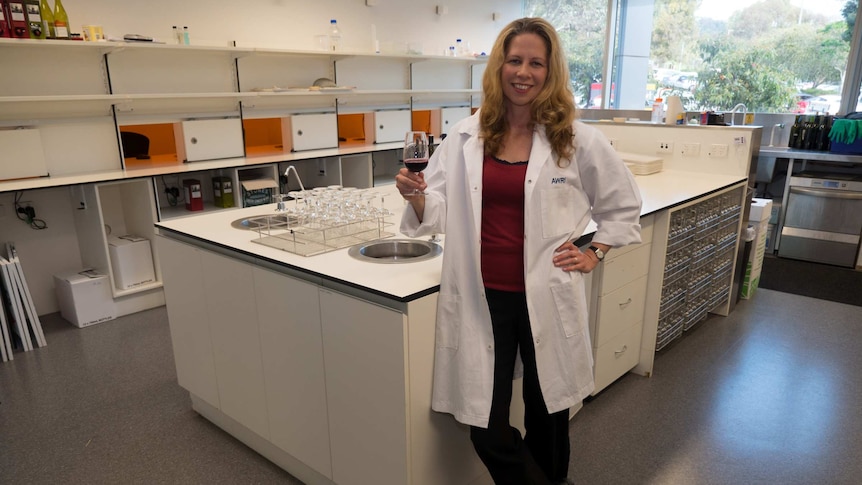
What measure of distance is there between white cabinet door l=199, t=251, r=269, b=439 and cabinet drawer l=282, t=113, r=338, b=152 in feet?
8.95

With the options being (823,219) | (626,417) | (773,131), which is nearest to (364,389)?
(626,417)

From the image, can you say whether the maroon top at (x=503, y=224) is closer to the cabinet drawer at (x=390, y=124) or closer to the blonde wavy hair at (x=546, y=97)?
the blonde wavy hair at (x=546, y=97)

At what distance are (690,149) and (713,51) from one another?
9.52 feet

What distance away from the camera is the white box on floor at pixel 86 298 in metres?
3.68

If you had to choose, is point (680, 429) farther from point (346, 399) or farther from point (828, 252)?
point (828, 252)

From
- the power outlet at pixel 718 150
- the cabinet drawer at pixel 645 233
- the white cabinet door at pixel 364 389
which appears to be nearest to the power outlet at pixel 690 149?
the power outlet at pixel 718 150

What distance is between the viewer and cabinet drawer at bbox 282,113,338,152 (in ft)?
16.0

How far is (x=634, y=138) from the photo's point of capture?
4.15 metres

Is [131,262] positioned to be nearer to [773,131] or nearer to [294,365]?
[294,365]

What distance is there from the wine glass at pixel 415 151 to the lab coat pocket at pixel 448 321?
39cm

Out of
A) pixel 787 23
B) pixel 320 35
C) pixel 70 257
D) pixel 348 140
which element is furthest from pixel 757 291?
pixel 70 257

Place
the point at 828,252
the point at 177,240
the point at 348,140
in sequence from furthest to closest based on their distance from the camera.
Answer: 1. the point at 348,140
2. the point at 828,252
3. the point at 177,240

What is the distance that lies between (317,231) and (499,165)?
88 cm

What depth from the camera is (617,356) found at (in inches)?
111
